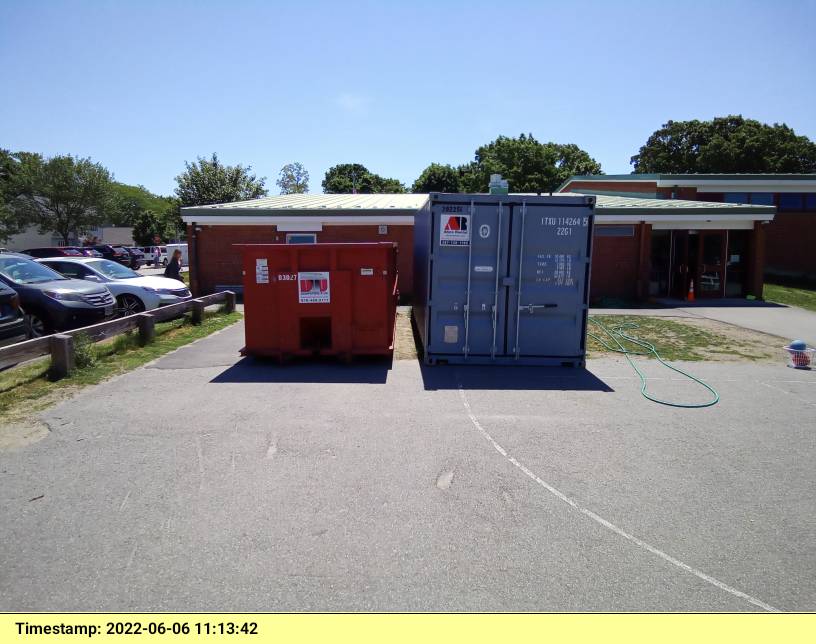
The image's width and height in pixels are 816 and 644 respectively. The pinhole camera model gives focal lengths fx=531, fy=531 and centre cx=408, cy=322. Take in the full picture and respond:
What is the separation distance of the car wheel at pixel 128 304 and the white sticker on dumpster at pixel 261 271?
Answer: 17.8 feet

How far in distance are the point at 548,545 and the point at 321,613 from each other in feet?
5.37

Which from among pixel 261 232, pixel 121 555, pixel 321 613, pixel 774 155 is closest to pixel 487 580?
pixel 321 613

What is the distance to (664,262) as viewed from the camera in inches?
784

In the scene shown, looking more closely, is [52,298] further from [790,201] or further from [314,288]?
[790,201]

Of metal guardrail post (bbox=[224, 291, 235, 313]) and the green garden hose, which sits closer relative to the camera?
the green garden hose

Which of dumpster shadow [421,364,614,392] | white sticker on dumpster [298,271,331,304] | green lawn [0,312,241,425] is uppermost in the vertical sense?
white sticker on dumpster [298,271,331,304]

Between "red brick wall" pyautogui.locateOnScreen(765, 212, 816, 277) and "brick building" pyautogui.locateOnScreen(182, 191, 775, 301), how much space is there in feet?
29.5

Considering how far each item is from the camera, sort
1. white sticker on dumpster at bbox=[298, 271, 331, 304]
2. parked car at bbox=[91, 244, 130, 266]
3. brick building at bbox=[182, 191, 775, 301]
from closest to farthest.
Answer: white sticker on dumpster at bbox=[298, 271, 331, 304] < brick building at bbox=[182, 191, 775, 301] < parked car at bbox=[91, 244, 130, 266]

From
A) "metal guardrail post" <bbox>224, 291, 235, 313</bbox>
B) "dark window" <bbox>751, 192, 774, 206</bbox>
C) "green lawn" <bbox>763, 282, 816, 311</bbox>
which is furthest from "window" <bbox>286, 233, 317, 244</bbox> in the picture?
"dark window" <bbox>751, 192, 774, 206</bbox>

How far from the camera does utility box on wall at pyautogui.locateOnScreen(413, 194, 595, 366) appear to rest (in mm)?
8758

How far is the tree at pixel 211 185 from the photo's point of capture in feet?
142

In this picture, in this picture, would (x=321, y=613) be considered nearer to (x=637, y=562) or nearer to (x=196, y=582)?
(x=196, y=582)

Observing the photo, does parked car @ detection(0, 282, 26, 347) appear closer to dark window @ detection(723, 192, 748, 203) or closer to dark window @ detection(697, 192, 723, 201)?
dark window @ detection(697, 192, 723, 201)

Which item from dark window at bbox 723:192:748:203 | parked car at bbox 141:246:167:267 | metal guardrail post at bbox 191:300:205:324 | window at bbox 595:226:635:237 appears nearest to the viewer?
metal guardrail post at bbox 191:300:205:324
